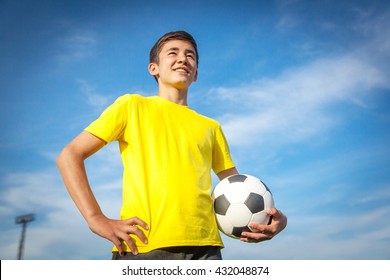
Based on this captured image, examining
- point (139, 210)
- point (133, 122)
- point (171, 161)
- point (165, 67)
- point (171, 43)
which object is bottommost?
point (139, 210)

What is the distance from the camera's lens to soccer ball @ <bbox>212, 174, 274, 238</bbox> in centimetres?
317

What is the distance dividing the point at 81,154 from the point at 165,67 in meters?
1.23

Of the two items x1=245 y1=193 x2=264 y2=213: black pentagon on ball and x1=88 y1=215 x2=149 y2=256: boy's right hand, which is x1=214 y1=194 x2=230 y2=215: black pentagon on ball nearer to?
x1=245 y1=193 x2=264 y2=213: black pentagon on ball

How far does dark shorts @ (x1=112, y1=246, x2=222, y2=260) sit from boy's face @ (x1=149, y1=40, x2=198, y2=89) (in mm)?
1473

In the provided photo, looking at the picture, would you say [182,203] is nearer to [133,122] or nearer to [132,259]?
[132,259]

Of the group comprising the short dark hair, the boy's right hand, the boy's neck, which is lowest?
the boy's right hand

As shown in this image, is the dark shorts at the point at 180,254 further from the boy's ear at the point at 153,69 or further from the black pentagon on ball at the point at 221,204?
the boy's ear at the point at 153,69

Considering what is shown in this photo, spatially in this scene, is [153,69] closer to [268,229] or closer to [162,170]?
[162,170]

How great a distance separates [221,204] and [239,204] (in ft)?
0.49

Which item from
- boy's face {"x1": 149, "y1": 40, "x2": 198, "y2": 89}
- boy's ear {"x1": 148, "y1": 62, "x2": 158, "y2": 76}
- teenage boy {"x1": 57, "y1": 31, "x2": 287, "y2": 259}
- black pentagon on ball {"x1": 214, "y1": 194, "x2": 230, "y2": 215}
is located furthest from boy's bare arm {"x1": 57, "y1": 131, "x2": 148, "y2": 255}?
boy's ear {"x1": 148, "y1": 62, "x2": 158, "y2": 76}

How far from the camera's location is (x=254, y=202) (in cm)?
325

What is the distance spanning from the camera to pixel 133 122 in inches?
121

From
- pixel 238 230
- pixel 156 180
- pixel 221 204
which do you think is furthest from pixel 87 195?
pixel 238 230
